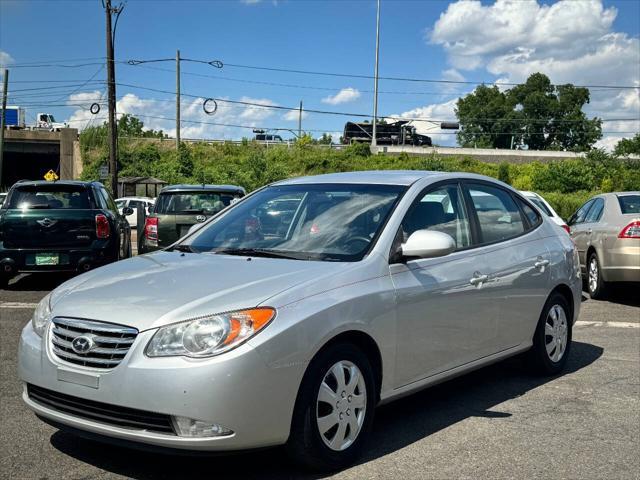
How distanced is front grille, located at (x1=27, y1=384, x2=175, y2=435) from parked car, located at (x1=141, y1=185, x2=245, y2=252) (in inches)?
307

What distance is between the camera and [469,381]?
235 inches

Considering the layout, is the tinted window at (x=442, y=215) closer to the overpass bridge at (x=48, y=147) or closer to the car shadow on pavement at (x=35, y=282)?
the car shadow on pavement at (x=35, y=282)

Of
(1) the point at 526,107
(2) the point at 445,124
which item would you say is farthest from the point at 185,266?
(1) the point at 526,107

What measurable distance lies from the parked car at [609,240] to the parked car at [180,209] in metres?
5.40

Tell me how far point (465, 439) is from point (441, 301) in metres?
0.85

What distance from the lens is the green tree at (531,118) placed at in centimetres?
10938

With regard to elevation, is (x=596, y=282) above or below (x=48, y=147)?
below

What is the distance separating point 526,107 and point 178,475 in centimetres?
11382

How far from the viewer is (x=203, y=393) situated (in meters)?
3.40

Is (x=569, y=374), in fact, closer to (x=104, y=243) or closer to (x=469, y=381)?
(x=469, y=381)

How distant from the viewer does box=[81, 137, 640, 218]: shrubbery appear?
4291 centimetres

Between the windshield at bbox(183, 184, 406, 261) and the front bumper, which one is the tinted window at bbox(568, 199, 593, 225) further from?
the front bumper

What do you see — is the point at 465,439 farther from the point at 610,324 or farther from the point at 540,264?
the point at 610,324

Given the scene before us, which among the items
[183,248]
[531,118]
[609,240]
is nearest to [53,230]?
[183,248]
